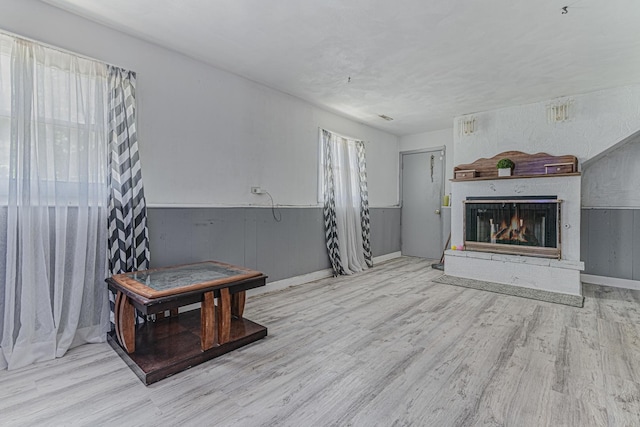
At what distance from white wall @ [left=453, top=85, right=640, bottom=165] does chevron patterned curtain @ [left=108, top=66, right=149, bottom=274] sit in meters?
4.58

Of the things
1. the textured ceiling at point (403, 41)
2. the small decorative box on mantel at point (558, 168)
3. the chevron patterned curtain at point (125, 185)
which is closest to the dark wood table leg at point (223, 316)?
the chevron patterned curtain at point (125, 185)

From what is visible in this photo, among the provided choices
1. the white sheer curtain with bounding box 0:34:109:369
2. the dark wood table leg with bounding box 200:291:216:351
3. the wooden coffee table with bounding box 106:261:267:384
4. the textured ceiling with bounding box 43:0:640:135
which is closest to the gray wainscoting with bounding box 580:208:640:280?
the textured ceiling with bounding box 43:0:640:135

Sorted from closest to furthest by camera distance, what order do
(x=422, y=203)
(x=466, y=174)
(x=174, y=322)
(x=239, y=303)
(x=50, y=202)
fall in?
(x=50, y=202) → (x=174, y=322) → (x=239, y=303) → (x=466, y=174) → (x=422, y=203)

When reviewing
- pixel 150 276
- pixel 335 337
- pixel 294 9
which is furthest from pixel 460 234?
pixel 150 276

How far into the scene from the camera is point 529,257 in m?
4.19

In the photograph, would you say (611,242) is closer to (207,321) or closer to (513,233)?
(513,233)

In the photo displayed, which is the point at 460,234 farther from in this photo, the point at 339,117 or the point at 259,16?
the point at 259,16

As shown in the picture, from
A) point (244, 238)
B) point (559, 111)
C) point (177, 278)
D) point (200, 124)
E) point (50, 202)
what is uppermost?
point (559, 111)

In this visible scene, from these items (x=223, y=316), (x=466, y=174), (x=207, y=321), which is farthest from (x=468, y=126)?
(x=207, y=321)

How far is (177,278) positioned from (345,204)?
312 centimetres

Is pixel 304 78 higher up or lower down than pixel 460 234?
higher up

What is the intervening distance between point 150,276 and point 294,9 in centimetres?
241

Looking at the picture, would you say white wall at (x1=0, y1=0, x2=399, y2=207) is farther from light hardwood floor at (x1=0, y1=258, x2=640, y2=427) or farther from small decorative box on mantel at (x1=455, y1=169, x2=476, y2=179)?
small decorative box on mantel at (x1=455, y1=169, x2=476, y2=179)

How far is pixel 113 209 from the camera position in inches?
101
